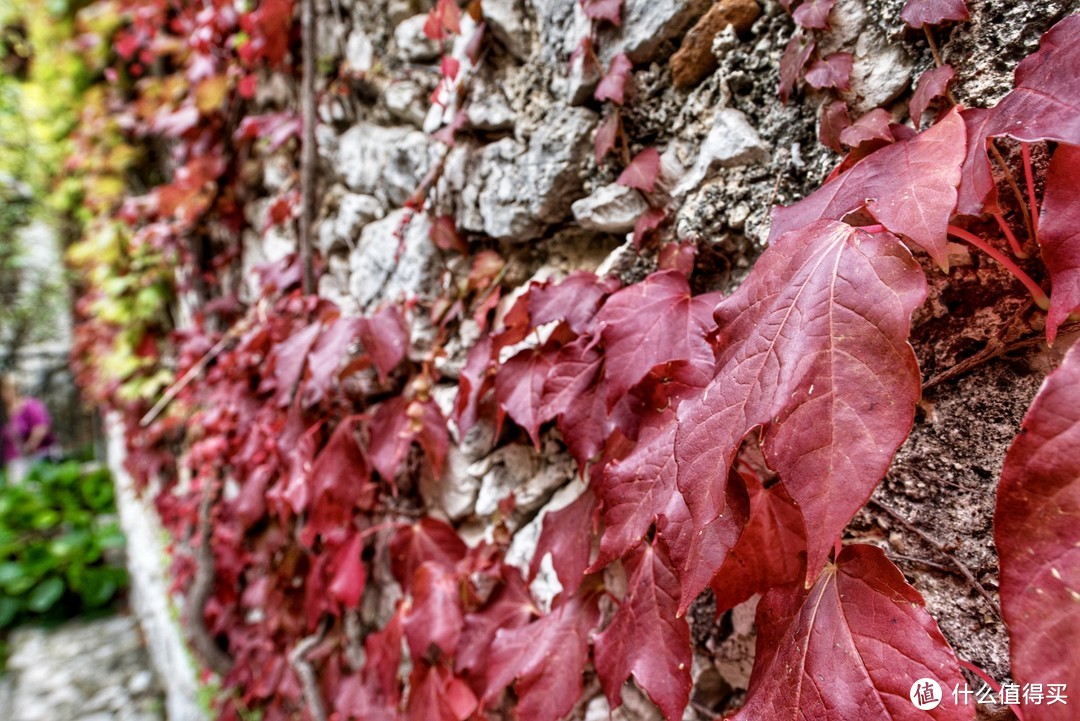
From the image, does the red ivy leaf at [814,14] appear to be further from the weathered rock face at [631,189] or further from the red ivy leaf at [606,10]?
the red ivy leaf at [606,10]

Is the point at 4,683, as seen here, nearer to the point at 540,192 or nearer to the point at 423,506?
the point at 423,506

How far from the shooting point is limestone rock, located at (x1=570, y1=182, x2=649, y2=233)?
0.84 m

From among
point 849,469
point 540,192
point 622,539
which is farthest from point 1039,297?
point 540,192

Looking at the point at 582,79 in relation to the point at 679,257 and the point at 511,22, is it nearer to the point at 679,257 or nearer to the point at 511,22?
the point at 511,22

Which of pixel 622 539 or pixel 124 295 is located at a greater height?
pixel 622 539

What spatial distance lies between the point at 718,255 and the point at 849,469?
442 mm

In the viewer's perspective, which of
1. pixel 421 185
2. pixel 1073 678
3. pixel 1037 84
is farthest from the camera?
pixel 421 185

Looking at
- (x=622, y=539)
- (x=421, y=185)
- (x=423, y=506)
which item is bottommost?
(x=423, y=506)

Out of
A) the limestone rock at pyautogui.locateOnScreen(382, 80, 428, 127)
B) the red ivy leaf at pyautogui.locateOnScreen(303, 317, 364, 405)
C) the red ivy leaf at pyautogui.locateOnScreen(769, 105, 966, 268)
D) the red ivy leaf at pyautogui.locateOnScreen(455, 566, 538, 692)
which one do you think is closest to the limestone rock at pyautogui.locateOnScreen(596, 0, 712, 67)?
the red ivy leaf at pyautogui.locateOnScreen(769, 105, 966, 268)

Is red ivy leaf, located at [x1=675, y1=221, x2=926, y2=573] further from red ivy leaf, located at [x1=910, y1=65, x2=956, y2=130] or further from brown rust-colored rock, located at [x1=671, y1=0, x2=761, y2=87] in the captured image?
brown rust-colored rock, located at [x1=671, y1=0, x2=761, y2=87]

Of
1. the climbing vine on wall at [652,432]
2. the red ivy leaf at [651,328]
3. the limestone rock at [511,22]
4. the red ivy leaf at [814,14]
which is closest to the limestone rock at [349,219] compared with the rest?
the climbing vine on wall at [652,432]

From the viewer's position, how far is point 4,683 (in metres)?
2.95

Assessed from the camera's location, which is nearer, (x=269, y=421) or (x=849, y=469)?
(x=849, y=469)

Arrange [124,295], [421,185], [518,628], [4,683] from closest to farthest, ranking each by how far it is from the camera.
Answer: [518,628] → [421,185] → [124,295] → [4,683]
